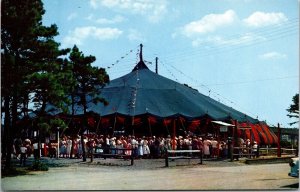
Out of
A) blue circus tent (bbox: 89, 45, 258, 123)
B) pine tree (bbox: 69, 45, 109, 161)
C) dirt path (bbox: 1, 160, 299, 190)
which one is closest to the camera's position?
dirt path (bbox: 1, 160, 299, 190)

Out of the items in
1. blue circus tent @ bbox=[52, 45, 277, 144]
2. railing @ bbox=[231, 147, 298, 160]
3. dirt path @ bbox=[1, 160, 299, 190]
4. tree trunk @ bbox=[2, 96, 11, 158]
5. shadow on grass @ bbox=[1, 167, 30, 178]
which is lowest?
dirt path @ bbox=[1, 160, 299, 190]

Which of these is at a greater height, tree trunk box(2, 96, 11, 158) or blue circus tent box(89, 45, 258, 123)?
blue circus tent box(89, 45, 258, 123)

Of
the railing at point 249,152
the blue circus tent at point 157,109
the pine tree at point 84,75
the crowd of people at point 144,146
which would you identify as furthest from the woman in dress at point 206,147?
the pine tree at point 84,75

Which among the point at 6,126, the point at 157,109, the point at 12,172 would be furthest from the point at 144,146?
the point at 6,126

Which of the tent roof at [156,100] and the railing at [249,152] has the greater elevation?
the tent roof at [156,100]

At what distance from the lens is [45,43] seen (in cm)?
1347

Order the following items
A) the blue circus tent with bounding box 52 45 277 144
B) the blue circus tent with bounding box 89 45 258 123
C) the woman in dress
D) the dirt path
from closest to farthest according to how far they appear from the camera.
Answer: the dirt path
the woman in dress
the blue circus tent with bounding box 52 45 277 144
the blue circus tent with bounding box 89 45 258 123

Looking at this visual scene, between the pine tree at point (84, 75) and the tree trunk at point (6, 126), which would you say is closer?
the tree trunk at point (6, 126)

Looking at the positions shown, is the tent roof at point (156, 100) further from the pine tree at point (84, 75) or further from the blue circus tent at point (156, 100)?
the pine tree at point (84, 75)

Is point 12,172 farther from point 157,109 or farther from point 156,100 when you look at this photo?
point 156,100

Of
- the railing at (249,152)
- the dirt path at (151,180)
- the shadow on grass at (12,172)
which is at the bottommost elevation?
the dirt path at (151,180)

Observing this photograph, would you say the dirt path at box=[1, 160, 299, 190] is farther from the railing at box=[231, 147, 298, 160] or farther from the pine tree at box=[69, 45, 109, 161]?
the pine tree at box=[69, 45, 109, 161]

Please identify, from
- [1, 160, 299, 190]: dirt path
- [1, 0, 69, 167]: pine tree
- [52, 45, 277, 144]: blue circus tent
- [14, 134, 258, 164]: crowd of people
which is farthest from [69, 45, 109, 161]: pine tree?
[1, 160, 299, 190]: dirt path

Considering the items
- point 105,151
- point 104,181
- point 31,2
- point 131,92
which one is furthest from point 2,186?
point 131,92
